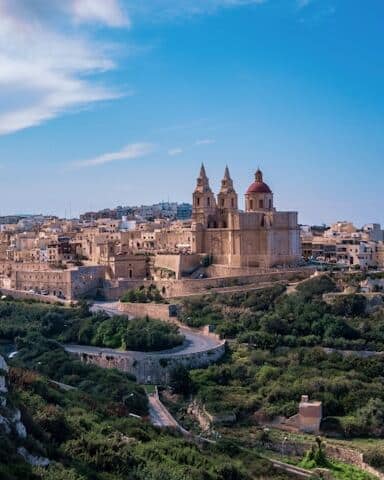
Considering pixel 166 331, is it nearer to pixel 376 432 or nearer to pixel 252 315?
pixel 252 315

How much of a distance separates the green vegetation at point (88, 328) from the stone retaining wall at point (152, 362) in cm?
161

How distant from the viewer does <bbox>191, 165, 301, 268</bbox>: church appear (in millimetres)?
47844

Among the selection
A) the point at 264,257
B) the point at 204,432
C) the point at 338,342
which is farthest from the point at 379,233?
the point at 204,432

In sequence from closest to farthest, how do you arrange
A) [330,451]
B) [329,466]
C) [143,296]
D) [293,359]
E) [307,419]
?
[329,466] < [330,451] < [307,419] < [293,359] < [143,296]

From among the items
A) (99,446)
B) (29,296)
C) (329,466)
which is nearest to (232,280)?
(29,296)

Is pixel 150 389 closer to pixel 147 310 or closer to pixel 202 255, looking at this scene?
pixel 147 310

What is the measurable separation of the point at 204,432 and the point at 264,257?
2156cm

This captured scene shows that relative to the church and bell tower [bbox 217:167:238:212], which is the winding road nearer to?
the church

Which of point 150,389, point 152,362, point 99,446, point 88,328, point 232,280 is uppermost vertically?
point 232,280

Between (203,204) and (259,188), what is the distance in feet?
13.7

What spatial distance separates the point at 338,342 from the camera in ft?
118

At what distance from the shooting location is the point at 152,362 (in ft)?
116

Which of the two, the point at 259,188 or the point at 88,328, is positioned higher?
the point at 259,188

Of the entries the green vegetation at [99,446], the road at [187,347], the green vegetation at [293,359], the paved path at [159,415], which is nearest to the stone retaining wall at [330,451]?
the green vegetation at [293,359]
